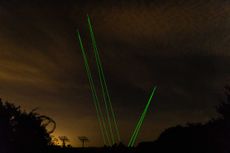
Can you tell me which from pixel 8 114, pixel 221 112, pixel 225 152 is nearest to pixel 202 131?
pixel 221 112

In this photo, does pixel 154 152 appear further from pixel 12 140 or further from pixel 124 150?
pixel 12 140

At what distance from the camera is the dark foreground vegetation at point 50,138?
18922mm

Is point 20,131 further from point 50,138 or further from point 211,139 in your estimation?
point 211,139

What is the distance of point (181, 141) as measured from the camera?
105 ft

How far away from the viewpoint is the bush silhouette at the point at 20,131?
1878 centimetres

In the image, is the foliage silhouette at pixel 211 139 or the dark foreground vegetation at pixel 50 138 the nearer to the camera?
the dark foreground vegetation at pixel 50 138

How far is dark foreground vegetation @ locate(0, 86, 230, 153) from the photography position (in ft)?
62.1

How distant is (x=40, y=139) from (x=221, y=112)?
42.3 ft

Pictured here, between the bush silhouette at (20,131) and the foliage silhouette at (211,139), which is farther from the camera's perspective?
the foliage silhouette at (211,139)

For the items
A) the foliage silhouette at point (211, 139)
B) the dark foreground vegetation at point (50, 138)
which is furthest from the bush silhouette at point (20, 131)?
the foliage silhouette at point (211, 139)

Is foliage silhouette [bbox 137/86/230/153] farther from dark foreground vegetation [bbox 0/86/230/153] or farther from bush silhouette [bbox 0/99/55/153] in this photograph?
bush silhouette [bbox 0/99/55/153]

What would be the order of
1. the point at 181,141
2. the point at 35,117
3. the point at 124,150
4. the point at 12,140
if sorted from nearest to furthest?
the point at 12,140 < the point at 35,117 < the point at 124,150 < the point at 181,141

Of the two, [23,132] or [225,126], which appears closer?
[23,132]

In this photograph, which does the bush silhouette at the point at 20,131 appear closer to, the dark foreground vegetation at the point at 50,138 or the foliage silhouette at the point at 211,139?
the dark foreground vegetation at the point at 50,138
